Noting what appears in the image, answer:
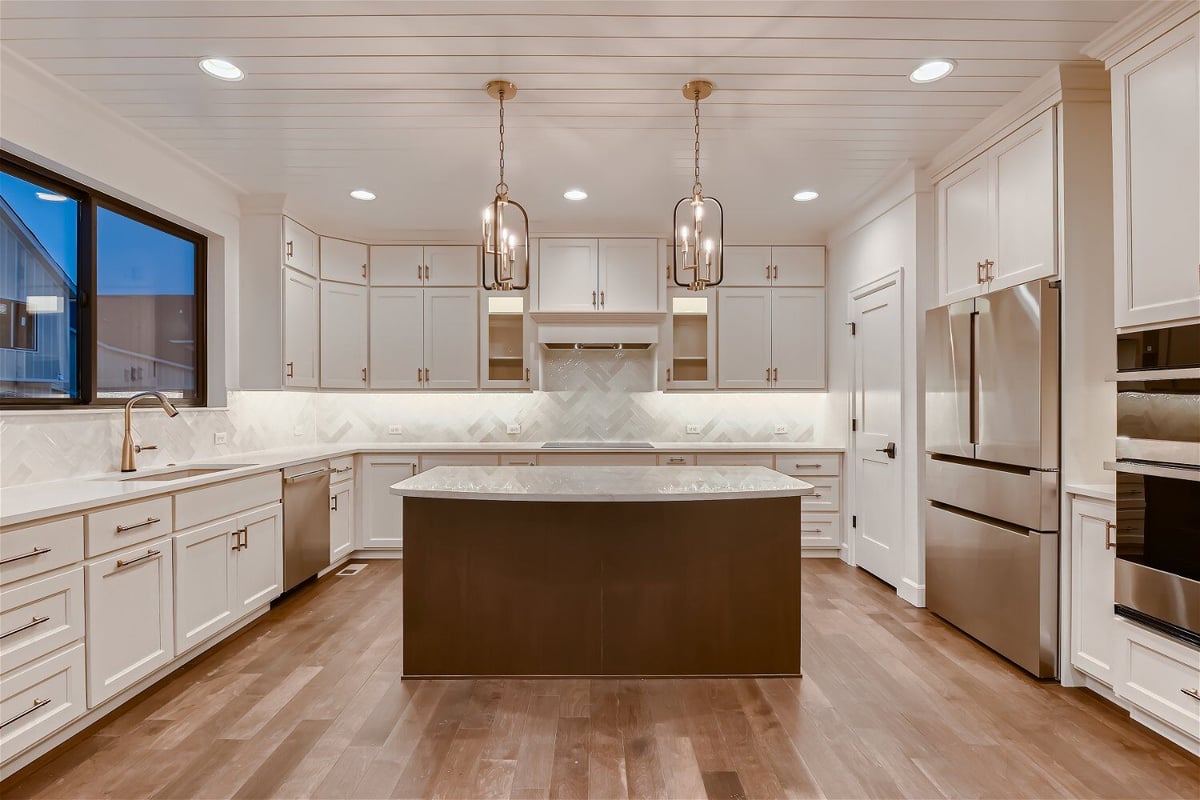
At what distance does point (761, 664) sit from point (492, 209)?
91.0 inches

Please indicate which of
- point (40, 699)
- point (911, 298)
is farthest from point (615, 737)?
point (911, 298)

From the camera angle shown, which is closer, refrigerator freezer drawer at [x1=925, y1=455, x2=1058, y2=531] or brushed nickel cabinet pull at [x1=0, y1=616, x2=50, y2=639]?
brushed nickel cabinet pull at [x1=0, y1=616, x2=50, y2=639]

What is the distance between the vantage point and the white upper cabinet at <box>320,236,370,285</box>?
4.94m

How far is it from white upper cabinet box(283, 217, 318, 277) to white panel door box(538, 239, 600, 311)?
177cm

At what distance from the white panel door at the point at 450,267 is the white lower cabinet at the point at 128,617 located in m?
3.05

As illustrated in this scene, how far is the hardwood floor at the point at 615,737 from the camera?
2.00 metres

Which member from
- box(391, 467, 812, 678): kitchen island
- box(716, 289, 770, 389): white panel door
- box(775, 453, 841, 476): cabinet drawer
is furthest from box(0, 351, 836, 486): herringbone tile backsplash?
box(391, 467, 812, 678): kitchen island

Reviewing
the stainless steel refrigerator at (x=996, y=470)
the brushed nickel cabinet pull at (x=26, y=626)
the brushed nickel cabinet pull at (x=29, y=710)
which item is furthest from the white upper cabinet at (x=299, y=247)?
the stainless steel refrigerator at (x=996, y=470)

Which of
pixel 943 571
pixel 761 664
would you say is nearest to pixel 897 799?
pixel 761 664

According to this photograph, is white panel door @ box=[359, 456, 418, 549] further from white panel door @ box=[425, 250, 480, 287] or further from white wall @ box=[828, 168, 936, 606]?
white wall @ box=[828, 168, 936, 606]

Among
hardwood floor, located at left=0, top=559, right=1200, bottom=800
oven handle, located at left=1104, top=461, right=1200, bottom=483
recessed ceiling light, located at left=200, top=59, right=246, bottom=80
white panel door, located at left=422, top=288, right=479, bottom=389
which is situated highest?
recessed ceiling light, located at left=200, top=59, right=246, bottom=80

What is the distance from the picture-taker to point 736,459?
16.2ft

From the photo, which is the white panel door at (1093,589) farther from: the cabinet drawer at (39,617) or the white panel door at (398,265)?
the white panel door at (398,265)

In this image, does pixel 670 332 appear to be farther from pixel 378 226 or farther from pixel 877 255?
pixel 378 226
